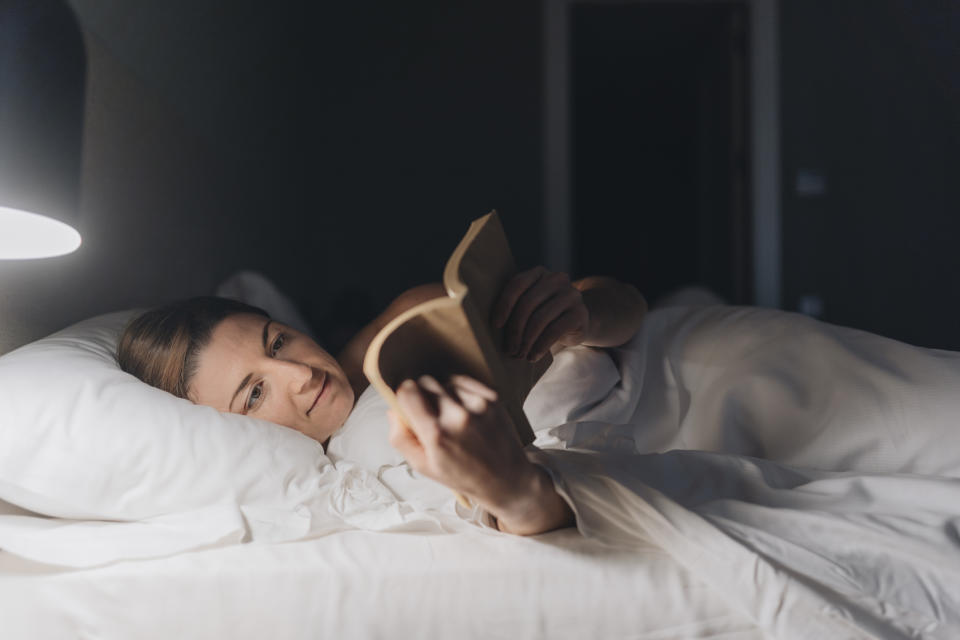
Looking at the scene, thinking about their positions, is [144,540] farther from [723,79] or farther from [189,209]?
[723,79]

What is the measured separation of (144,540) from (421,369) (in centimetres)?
43

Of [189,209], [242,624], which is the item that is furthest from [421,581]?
[189,209]

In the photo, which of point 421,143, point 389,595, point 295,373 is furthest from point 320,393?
point 421,143

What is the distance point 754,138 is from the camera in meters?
2.91

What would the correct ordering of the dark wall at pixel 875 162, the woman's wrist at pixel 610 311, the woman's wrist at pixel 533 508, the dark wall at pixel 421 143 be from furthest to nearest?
the dark wall at pixel 421 143
the dark wall at pixel 875 162
the woman's wrist at pixel 610 311
the woman's wrist at pixel 533 508

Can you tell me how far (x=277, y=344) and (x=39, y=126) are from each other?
45 cm

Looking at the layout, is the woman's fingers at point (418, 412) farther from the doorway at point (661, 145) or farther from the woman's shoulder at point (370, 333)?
the doorway at point (661, 145)

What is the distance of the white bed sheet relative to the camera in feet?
2.23

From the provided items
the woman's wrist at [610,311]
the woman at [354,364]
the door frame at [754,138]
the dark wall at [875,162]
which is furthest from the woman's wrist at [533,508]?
the door frame at [754,138]

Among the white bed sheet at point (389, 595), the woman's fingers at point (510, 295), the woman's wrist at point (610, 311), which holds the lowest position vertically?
the white bed sheet at point (389, 595)

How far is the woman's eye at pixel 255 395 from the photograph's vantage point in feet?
3.26

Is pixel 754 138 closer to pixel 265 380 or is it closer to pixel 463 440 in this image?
pixel 265 380

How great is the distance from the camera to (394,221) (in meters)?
3.01

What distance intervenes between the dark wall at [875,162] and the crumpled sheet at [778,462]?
0.95m
